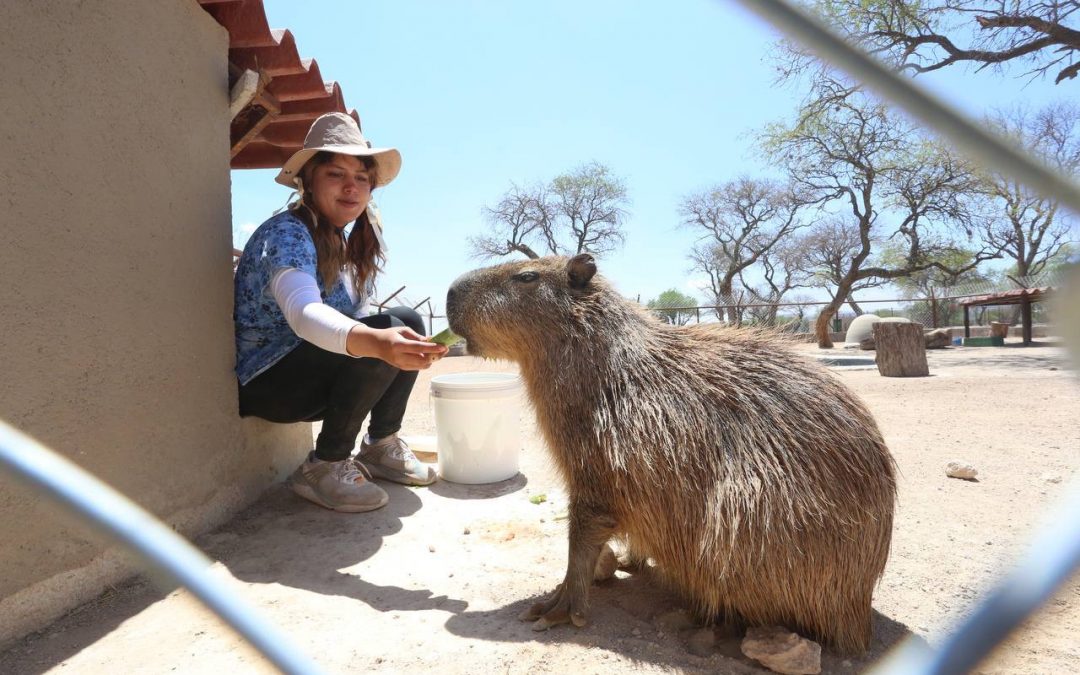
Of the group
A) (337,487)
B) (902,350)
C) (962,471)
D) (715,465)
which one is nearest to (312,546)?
(337,487)

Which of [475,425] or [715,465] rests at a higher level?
[715,465]

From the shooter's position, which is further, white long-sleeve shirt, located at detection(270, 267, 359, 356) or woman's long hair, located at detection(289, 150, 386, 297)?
woman's long hair, located at detection(289, 150, 386, 297)

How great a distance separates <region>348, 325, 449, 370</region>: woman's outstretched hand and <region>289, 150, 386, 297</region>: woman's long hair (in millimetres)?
800

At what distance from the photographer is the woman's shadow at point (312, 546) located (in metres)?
1.99

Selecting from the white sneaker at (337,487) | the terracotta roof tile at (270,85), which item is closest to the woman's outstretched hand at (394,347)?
the white sneaker at (337,487)

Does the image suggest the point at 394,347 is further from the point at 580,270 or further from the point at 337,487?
the point at 337,487

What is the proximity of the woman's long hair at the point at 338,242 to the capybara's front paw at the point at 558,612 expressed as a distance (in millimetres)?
1711

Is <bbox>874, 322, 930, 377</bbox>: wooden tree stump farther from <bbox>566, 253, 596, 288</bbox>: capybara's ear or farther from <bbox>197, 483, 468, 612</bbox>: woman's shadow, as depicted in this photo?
<bbox>197, 483, 468, 612</bbox>: woman's shadow

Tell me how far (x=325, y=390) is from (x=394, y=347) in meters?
1.05

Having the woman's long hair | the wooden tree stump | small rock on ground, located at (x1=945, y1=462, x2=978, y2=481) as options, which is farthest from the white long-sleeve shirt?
the wooden tree stump

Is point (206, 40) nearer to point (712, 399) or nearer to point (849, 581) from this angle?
point (712, 399)

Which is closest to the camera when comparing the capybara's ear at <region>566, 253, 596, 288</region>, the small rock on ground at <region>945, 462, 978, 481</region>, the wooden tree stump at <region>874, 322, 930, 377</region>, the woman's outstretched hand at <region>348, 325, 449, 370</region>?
the woman's outstretched hand at <region>348, 325, 449, 370</region>

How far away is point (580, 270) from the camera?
6.98 feet

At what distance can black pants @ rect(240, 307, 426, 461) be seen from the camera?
8.47 feet
